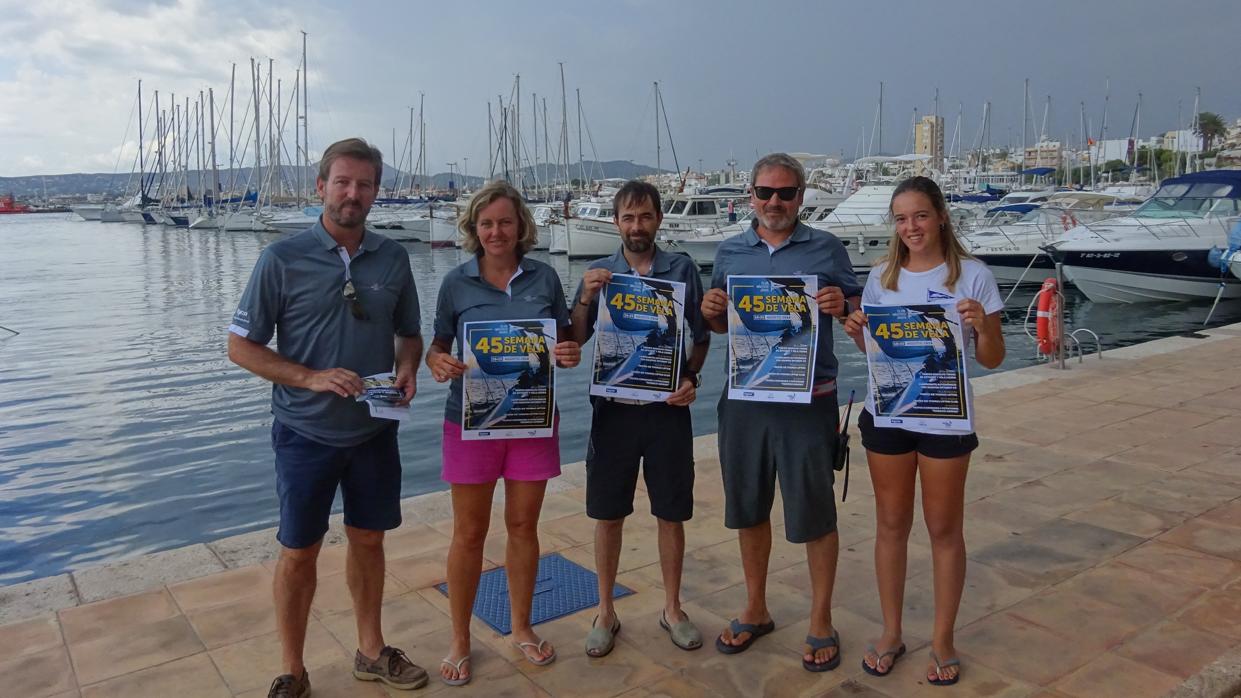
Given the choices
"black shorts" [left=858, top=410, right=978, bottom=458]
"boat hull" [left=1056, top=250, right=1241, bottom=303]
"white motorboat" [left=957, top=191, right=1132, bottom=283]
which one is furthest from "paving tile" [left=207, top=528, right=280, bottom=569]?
"white motorboat" [left=957, top=191, right=1132, bottom=283]

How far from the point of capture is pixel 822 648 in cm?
386

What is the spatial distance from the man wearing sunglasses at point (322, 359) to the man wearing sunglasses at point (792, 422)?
1.38m

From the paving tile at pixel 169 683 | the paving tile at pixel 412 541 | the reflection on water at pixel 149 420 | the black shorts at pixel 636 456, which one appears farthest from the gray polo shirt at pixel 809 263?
the reflection on water at pixel 149 420

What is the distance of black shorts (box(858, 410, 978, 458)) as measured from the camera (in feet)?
11.8

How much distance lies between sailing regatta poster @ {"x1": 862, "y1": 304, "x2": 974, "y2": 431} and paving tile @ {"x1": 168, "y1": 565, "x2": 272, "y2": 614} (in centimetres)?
322

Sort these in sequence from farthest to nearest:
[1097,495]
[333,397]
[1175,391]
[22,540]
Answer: [1175,391] < [22,540] < [1097,495] < [333,397]

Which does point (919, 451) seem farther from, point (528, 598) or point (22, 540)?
point (22, 540)

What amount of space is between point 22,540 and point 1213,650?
8397 millimetres

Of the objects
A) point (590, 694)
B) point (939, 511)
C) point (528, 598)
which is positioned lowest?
point (590, 694)

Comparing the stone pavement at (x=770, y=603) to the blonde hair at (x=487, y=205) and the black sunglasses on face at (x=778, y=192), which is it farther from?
the black sunglasses on face at (x=778, y=192)

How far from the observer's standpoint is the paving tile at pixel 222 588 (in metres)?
4.58

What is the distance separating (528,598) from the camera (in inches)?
158

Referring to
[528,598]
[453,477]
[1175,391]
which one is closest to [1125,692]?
[528,598]

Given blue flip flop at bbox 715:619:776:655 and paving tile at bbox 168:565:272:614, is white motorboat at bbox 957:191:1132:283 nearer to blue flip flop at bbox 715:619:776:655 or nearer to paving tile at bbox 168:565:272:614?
blue flip flop at bbox 715:619:776:655
